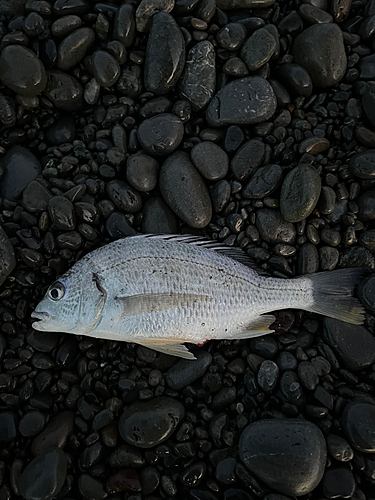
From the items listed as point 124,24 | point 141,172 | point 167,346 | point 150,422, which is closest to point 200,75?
point 124,24

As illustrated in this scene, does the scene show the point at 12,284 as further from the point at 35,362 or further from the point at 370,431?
the point at 370,431

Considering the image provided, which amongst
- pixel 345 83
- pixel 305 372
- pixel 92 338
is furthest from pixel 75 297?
pixel 345 83

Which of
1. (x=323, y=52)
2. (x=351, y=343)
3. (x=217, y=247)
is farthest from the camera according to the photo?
(x=323, y=52)

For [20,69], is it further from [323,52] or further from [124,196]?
[323,52]

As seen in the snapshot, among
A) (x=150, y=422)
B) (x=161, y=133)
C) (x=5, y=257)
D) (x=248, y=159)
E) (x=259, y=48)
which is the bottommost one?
(x=150, y=422)

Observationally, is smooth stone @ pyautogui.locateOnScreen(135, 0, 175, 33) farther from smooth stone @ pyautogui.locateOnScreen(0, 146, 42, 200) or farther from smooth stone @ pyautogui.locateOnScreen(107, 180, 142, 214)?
smooth stone @ pyautogui.locateOnScreen(0, 146, 42, 200)

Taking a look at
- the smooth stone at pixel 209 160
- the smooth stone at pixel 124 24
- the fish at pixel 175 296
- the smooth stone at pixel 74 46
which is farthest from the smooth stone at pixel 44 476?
the smooth stone at pixel 124 24
